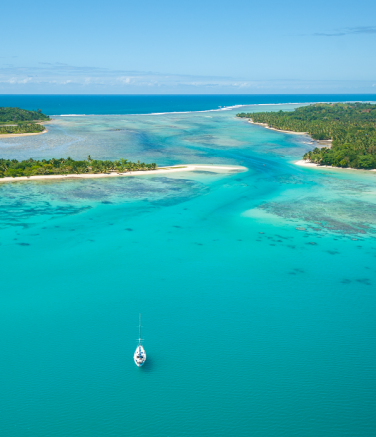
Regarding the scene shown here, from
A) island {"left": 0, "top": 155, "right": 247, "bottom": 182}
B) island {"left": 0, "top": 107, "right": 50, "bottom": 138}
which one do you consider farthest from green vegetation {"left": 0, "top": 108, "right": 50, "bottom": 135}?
island {"left": 0, "top": 155, "right": 247, "bottom": 182}

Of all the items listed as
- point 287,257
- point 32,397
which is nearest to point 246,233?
point 287,257

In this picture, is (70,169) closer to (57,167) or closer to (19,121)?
(57,167)

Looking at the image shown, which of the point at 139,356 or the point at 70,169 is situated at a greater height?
the point at 70,169

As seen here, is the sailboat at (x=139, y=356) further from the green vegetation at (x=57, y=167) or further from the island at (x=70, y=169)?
the green vegetation at (x=57, y=167)

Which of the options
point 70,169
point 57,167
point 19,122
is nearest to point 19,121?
point 19,122

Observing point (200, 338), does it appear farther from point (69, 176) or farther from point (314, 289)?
point (69, 176)

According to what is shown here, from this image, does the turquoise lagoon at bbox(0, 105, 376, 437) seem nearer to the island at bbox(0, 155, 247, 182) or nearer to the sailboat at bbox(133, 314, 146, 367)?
the sailboat at bbox(133, 314, 146, 367)

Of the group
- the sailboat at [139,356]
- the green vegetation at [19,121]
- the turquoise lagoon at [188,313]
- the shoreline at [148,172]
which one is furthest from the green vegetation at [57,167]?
the green vegetation at [19,121]
